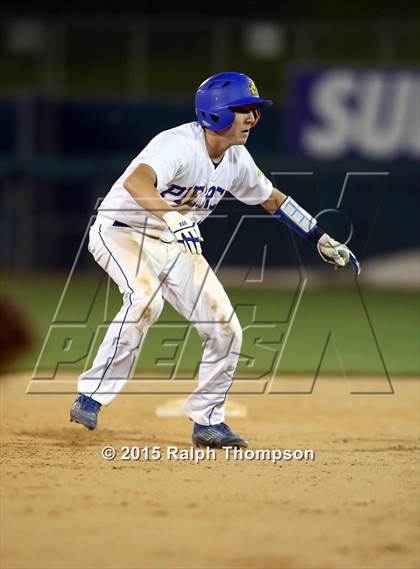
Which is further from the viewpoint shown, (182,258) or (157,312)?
(182,258)

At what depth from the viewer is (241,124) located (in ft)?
23.3

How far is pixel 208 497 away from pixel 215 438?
141cm

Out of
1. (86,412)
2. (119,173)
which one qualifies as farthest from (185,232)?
(119,173)

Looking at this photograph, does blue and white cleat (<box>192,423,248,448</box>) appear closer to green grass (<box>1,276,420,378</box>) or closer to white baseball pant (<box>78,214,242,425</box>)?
white baseball pant (<box>78,214,242,425</box>)

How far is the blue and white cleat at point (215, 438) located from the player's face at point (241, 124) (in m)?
1.81

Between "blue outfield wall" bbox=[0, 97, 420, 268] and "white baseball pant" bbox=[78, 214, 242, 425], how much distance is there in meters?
9.10

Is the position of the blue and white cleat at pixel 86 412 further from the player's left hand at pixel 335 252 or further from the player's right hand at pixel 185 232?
the player's left hand at pixel 335 252

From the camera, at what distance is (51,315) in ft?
44.7

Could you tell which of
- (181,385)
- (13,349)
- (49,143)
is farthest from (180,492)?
(49,143)

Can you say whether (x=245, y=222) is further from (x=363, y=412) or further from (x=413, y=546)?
(x=413, y=546)

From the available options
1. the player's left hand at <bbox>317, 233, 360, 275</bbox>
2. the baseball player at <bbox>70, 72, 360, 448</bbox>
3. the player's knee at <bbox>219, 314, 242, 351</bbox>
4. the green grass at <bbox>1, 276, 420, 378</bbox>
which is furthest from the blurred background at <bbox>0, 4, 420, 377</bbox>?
the player's knee at <bbox>219, 314, 242, 351</bbox>

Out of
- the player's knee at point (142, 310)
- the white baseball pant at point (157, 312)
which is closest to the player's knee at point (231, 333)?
the white baseball pant at point (157, 312)

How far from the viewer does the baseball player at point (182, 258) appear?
7.03 meters

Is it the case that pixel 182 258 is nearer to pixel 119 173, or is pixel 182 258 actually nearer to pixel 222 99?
pixel 222 99
